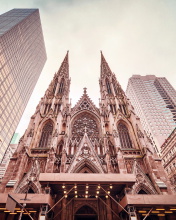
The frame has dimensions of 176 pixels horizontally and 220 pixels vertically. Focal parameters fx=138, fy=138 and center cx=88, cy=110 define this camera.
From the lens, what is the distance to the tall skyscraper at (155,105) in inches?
2341

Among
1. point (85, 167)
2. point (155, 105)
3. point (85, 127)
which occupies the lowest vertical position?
point (85, 167)

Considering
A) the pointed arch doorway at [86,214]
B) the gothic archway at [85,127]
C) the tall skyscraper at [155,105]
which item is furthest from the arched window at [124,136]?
the tall skyscraper at [155,105]

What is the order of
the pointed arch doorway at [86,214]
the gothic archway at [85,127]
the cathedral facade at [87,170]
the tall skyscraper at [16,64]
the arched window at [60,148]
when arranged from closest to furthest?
the cathedral facade at [87,170] → the pointed arch doorway at [86,214] → the arched window at [60,148] → the gothic archway at [85,127] → the tall skyscraper at [16,64]

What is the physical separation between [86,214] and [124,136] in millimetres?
12551

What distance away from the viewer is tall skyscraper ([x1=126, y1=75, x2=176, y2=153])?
59469 millimetres

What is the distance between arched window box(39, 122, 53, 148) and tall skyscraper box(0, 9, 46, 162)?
2966cm

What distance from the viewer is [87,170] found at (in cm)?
1931

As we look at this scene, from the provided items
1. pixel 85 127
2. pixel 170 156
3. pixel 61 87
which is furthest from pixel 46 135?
pixel 170 156

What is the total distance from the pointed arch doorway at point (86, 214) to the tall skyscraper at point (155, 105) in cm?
4353

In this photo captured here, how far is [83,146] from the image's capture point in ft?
68.6

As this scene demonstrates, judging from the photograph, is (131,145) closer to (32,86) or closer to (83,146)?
(83,146)

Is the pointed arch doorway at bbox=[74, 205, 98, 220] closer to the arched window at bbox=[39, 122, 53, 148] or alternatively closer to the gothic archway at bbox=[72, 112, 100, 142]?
the gothic archway at bbox=[72, 112, 100, 142]

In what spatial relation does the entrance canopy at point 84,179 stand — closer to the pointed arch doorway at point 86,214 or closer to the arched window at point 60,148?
the pointed arch doorway at point 86,214

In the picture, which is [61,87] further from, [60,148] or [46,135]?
[60,148]
